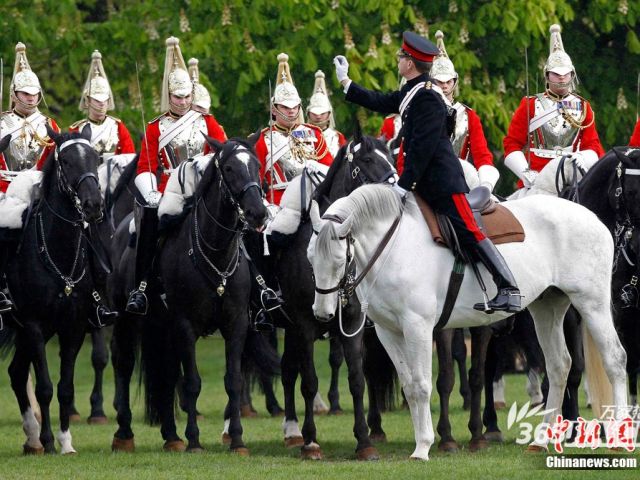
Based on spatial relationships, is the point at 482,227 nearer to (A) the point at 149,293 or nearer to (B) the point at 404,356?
(B) the point at 404,356

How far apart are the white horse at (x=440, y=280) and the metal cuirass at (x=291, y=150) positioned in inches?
106

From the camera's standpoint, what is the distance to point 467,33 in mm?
21359

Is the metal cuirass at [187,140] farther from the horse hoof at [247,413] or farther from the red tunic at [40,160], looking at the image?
the horse hoof at [247,413]

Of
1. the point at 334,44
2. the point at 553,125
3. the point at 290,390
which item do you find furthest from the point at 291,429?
the point at 334,44

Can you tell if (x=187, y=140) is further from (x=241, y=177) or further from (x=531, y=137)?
(x=531, y=137)

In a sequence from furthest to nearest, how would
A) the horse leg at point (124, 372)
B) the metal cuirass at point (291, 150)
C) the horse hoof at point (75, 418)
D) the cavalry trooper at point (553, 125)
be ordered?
the horse hoof at point (75, 418) < the cavalry trooper at point (553, 125) < the metal cuirass at point (291, 150) < the horse leg at point (124, 372)

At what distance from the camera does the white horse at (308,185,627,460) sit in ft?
37.5

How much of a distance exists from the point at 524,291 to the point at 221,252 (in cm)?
276

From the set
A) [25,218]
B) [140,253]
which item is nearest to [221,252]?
[140,253]

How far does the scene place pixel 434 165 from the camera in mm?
11695

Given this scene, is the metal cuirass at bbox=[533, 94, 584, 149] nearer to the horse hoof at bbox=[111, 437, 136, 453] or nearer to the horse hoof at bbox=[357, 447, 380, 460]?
the horse hoof at bbox=[357, 447, 380, 460]

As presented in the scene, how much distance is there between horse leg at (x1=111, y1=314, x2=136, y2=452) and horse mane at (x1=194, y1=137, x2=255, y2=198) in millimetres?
2021

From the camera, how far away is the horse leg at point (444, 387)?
13.2m

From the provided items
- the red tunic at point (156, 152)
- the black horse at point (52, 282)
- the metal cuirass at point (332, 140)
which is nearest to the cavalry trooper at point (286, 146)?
the metal cuirass at point (332, 140)
